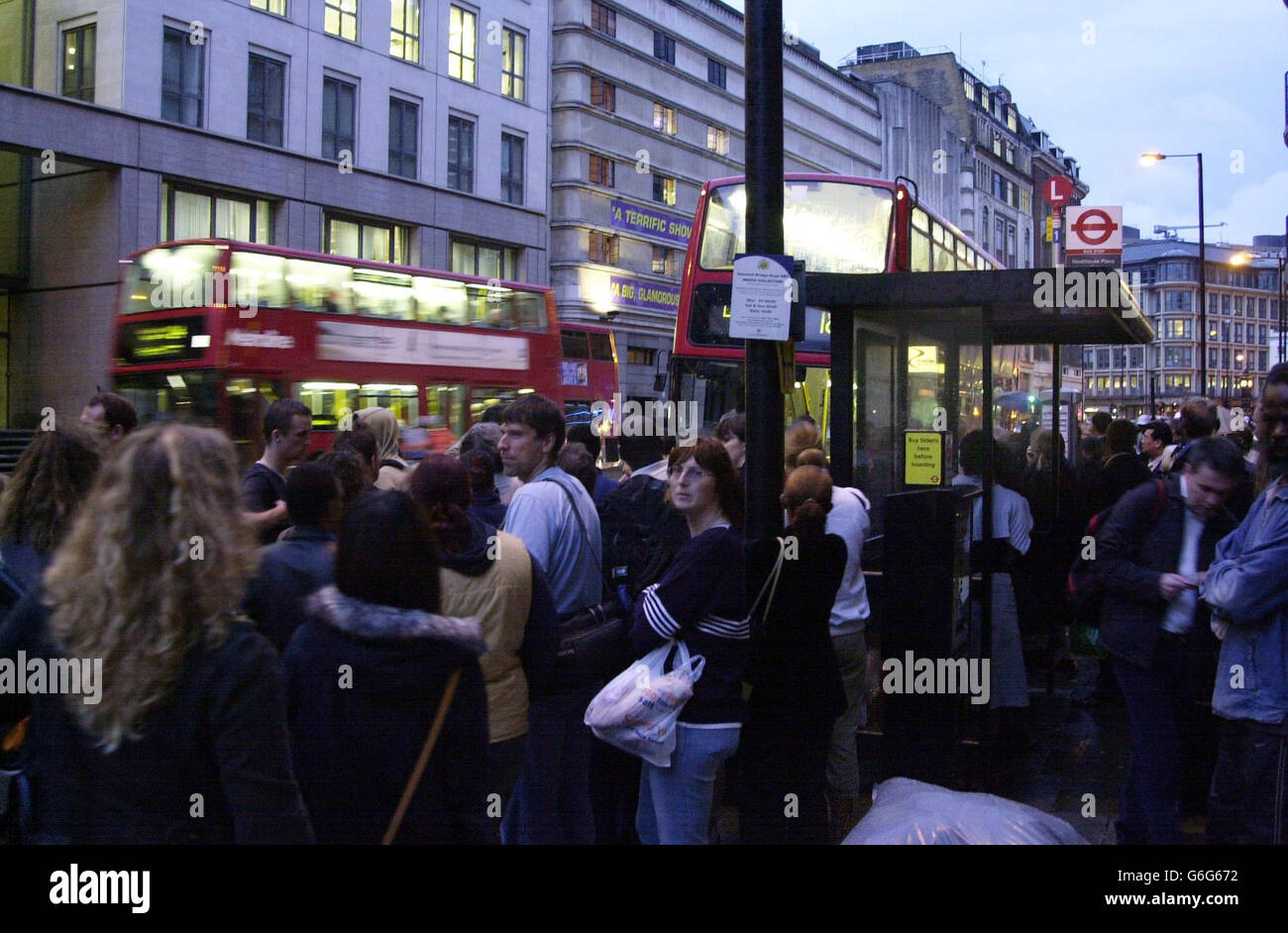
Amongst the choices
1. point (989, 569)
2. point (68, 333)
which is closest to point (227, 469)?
point (989, 569)

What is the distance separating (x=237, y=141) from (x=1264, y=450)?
1041 inches

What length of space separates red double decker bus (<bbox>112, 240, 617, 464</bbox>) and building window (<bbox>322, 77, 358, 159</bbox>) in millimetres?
11856

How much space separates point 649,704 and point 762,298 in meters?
2.04

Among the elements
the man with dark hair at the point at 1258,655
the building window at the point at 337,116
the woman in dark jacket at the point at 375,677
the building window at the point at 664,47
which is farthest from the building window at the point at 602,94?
the woman in dark jacket at the point at 375,677

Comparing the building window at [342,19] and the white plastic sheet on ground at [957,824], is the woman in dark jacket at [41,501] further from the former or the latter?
the building window at [342,19]

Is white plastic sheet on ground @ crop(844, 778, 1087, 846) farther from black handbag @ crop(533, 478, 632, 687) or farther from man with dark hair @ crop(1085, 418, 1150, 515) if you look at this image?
man with dark hair @ crop(1085, 418, 1150, 515)

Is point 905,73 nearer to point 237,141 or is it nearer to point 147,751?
point 237,141

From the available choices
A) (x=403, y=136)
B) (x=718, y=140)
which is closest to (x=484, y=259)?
(x=403, y=136)

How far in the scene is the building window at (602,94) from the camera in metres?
39.5

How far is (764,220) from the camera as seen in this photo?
17.1ft

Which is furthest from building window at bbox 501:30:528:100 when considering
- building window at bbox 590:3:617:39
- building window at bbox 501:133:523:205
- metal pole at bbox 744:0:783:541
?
metal pole at bbox 744:0:783:541

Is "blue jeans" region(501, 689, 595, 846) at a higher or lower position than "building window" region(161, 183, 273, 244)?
lower

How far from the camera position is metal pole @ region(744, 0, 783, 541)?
5133mm

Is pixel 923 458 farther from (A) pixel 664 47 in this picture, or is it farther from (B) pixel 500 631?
(A) pixel 664 47
